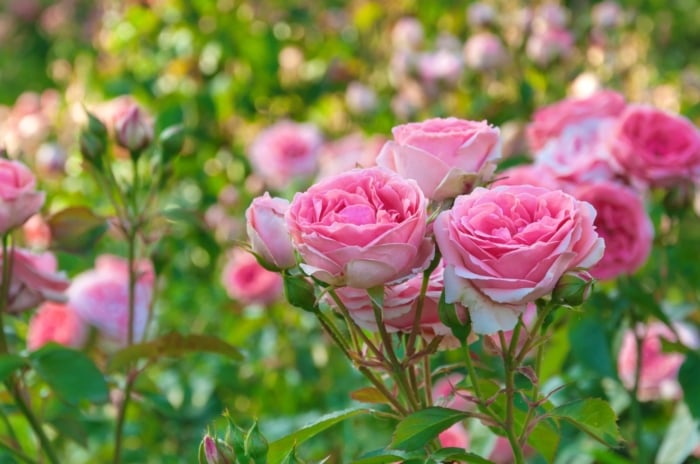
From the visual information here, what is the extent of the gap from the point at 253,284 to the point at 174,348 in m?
0.83

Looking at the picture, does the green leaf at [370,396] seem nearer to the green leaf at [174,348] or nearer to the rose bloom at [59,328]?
the green leaf at [174,348]

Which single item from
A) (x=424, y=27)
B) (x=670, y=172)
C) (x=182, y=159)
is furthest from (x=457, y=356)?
(x=424, y=27)

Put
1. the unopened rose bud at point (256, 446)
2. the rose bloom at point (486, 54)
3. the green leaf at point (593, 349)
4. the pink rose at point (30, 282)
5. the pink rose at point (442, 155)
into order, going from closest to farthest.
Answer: the unopened rose bud at point (256, 446), the pink rose at point (442, 155), the pink rose at point (30, 282), the green leaf at point (593, 349), the rose bloom at point (486, 54)

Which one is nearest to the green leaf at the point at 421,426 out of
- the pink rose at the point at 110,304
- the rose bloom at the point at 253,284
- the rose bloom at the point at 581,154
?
the rose bloom at the point at 581,154

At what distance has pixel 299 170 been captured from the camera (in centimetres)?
237

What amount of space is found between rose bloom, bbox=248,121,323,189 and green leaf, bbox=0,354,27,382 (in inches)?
52.8

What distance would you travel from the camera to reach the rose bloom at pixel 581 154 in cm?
124

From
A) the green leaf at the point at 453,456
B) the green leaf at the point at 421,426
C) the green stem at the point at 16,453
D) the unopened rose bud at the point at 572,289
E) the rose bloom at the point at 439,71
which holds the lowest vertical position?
the rose bloom at the point at 439,71

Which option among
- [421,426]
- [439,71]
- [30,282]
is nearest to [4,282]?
Result: [30,282]

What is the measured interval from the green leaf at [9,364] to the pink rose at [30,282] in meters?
0.10

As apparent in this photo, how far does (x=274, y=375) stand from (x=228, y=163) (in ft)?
2.23

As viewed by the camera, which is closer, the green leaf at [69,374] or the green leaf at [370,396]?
the green leaf at [370,396]

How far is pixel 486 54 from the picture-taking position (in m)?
2.50

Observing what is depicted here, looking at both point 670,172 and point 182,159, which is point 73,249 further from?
point 182,159
